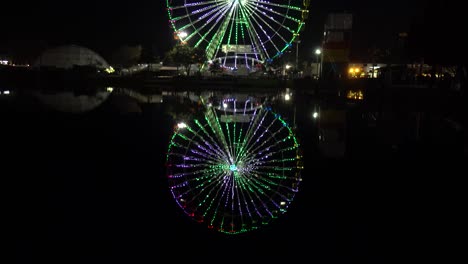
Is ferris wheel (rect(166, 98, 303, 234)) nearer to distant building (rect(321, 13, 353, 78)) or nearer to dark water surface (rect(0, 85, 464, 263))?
dark water surface (rect(0, 85, 464, 263))

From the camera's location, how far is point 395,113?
18406 mm

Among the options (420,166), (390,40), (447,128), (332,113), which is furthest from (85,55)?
(420,166)

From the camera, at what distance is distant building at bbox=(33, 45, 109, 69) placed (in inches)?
2395

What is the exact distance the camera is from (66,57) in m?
61.4

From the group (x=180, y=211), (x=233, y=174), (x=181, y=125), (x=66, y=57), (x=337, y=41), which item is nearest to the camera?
(x=180, y=211)

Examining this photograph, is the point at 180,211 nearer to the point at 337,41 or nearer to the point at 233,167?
the point at 233,167

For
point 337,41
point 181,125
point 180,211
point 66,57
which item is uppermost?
point 337,41

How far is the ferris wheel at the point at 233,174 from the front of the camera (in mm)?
5418

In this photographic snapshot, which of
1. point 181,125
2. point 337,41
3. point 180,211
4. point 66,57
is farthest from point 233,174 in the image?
point 66,57

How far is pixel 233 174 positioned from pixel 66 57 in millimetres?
59066

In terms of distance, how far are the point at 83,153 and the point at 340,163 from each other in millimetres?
4498

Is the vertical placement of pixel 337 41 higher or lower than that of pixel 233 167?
higher

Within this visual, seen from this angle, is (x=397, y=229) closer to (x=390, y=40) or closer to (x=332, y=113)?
(x=332, y=113)

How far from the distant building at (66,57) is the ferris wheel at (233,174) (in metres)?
52.4
